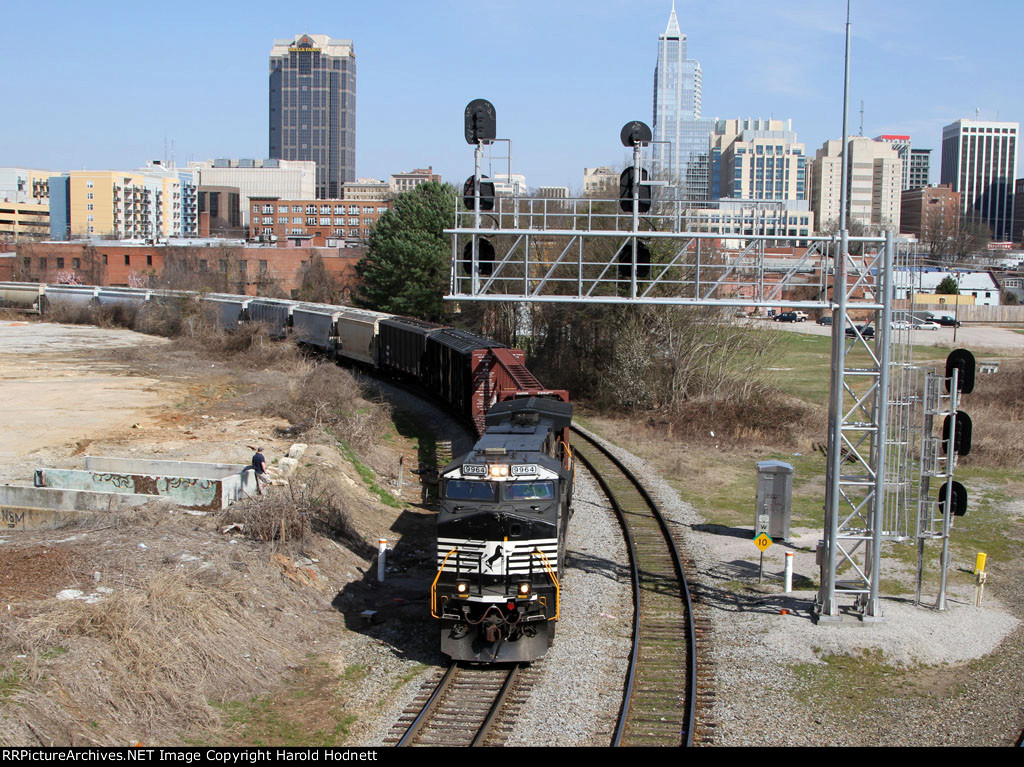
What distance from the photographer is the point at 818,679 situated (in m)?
12.1

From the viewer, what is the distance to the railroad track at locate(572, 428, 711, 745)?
10.7 metres

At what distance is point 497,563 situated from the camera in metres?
12.0

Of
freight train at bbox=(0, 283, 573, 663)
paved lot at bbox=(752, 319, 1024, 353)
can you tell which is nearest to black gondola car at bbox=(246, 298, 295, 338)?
paved lot at bbox=(752, 319, 1024, 353)

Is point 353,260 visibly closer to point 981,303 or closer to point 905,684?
point 981,303

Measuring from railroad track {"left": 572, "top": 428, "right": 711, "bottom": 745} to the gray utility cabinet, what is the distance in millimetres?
2127

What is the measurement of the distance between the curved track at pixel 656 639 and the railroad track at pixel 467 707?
1465mm

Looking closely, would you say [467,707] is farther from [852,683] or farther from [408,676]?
[852,683]

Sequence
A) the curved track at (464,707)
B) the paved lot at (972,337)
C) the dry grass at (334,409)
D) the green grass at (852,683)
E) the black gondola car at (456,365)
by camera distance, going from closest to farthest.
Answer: the curved track at (464,707) → the green grass at (852,683) → the dry grass at (334,409) → the black gondola car at (456,365) → the paved lot at (972,337)

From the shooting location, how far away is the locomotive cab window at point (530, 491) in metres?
12.5

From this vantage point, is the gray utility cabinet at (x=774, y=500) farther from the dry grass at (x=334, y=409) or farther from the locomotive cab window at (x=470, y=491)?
the dry grass at (x=334, y=409)

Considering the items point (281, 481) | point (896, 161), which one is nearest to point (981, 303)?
point (896, 161)

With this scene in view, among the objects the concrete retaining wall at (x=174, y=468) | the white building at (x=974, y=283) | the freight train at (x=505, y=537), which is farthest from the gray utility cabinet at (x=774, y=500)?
the white building at (x=974, y=283)

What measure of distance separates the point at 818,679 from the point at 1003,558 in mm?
8624

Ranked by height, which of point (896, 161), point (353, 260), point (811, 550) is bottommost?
point (811, 550)
